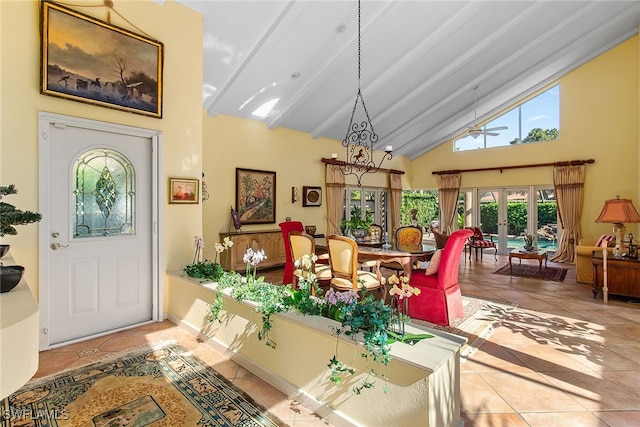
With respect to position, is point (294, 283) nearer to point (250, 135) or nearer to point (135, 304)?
point (135, 304)

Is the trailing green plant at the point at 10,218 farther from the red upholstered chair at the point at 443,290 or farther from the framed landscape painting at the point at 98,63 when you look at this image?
the red upholstered chair at the point at 443,290

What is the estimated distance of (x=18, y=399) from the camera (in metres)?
2.09

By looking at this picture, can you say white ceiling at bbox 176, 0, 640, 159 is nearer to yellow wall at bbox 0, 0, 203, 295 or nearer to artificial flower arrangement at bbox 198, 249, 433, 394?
yellow wall at bbox 0, 0, 203, 295

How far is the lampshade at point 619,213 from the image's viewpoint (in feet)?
14.1

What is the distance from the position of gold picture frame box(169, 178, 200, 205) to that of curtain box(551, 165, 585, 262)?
818 centimetres

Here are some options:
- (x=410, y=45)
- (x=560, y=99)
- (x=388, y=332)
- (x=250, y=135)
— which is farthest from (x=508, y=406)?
(x=560, y=99)

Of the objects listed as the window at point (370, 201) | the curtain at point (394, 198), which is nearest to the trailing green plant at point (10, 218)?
the window at point (370, 201)

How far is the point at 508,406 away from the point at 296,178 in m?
5.87

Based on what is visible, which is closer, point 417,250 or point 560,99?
point 417,250

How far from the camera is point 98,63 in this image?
2.95 meters

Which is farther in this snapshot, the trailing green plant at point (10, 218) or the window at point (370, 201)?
the window at point (370, 201)

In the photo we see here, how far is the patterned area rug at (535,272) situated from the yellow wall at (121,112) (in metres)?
5.86

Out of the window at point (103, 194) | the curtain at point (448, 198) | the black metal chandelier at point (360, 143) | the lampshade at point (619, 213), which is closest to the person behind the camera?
the window at point (103, 194)

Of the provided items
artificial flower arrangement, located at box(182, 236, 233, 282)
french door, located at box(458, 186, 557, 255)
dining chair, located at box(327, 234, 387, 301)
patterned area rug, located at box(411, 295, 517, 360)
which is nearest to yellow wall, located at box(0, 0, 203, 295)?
artificial flower arrangement, located at box(182, 236, 233, 282)
